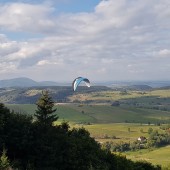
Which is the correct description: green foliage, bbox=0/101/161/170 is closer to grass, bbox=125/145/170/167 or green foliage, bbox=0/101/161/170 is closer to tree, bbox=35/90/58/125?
tree, bbox=35/90/58/125

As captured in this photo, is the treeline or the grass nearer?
the treeline

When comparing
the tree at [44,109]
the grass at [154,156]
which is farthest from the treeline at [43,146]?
the grass at [154,156]

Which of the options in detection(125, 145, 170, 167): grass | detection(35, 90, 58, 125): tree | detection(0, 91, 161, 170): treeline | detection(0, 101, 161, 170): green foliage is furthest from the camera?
detection(125, 145, 170, 167): grass

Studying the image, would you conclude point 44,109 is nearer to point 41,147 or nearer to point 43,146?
point 41,147

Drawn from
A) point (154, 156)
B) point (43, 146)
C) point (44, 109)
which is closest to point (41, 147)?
point (43, 146)

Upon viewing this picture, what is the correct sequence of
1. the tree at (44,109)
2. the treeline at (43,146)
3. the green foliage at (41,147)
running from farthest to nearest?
the tree at (44,109) < the green foliage at (41,147) < the treeline at (43,146)

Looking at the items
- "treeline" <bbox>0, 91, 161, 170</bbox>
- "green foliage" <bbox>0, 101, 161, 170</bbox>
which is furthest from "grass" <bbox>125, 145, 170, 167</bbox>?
"green foliage" <bbox>0, 101, 161, 170</bbox>

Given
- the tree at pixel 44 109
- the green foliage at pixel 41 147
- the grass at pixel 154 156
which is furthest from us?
the grass at pixel 154 156

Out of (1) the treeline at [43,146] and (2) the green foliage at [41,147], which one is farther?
(2) the green foliage at [41,147]

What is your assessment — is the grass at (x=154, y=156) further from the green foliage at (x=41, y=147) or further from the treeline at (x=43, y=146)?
the green foliage at (x=41, y=147)

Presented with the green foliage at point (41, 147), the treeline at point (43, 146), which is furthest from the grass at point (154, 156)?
the green foliage at point (41, 147)

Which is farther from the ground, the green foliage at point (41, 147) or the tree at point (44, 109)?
the tree at point (44, 109)

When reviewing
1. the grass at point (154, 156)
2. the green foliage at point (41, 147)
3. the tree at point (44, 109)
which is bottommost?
the grass at point (154, 156)
